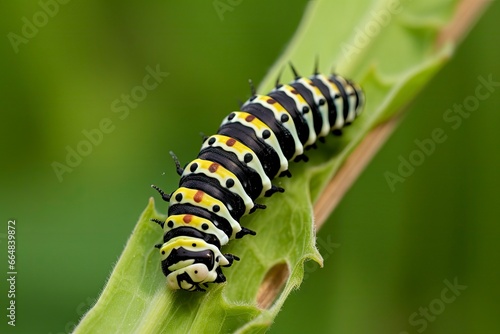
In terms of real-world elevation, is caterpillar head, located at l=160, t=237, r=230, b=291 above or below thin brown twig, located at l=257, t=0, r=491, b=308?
above

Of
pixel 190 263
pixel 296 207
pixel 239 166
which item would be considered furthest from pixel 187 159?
pixel 190 263

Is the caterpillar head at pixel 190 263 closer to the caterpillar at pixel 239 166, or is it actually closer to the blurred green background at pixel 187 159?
the caterpillar at pixel 239 166

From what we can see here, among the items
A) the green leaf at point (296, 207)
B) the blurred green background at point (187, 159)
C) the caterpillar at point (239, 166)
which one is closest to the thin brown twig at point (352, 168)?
the green leaf at point (296, 207)

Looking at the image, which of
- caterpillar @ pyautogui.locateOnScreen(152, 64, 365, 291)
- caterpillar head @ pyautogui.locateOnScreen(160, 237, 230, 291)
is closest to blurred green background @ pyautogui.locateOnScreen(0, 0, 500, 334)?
caterpillar @ pyautogui.locateOnScreen(152, 64, 365, 291)

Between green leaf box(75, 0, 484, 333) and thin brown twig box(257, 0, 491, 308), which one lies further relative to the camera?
thin brown twig box(257, 0, 491, 308)

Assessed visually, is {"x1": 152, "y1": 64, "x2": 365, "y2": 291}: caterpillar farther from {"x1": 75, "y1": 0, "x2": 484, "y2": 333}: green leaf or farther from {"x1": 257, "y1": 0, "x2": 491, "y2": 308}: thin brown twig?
{"x1": 257, "y1": 0, "x2": 491, "y2": 308}: thin brown twig

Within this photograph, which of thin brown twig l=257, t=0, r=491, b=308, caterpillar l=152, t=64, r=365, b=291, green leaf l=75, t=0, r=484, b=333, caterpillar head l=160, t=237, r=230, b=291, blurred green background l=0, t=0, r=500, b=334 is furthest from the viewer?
blurred green background l=0, t=0, r=500, b=334
